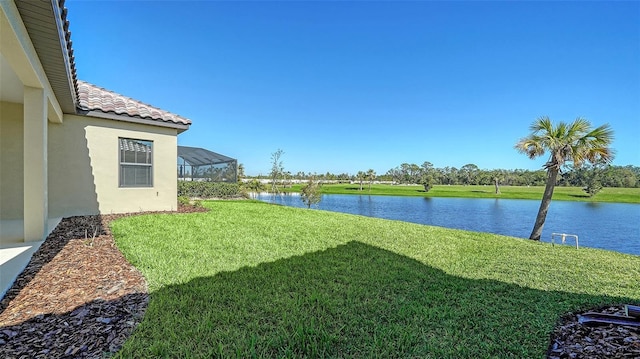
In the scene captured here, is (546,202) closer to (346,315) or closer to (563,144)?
(563,144)

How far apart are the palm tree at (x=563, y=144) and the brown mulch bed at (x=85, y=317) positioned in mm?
9565

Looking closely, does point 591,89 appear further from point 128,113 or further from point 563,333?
point 128,113

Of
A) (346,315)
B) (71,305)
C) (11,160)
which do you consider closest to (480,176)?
(346,315)

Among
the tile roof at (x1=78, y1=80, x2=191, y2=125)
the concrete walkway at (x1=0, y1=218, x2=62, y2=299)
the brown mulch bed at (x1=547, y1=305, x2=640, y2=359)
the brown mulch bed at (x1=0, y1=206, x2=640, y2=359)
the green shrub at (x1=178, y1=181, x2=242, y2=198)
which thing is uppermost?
the tile roof at (x1=78, y1=80, x2=191, y2=125)

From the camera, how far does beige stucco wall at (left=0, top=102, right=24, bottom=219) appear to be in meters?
6.22

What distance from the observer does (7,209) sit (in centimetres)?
639

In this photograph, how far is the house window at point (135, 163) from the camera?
812 centimetres

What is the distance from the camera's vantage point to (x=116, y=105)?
804 centimetres

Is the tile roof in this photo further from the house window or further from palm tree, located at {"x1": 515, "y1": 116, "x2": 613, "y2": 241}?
palm tree, located at {"x1": 515, "y1": 116, "x2": 613, "y2": 241}

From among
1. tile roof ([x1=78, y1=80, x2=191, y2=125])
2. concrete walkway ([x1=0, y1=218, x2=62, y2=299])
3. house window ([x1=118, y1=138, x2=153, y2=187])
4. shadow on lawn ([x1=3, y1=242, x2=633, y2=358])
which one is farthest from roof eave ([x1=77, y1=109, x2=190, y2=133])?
shadow on lawn ([x1=3, y1=242, x2=633, y2=358])

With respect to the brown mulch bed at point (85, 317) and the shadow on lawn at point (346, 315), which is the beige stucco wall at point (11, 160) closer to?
the brown mulch bed at point (85, 317)

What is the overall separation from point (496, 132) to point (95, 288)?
34.5 meters

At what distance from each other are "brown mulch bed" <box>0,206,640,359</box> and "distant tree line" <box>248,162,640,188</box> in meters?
11.0

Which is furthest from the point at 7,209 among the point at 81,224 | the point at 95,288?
the point at 95,288
